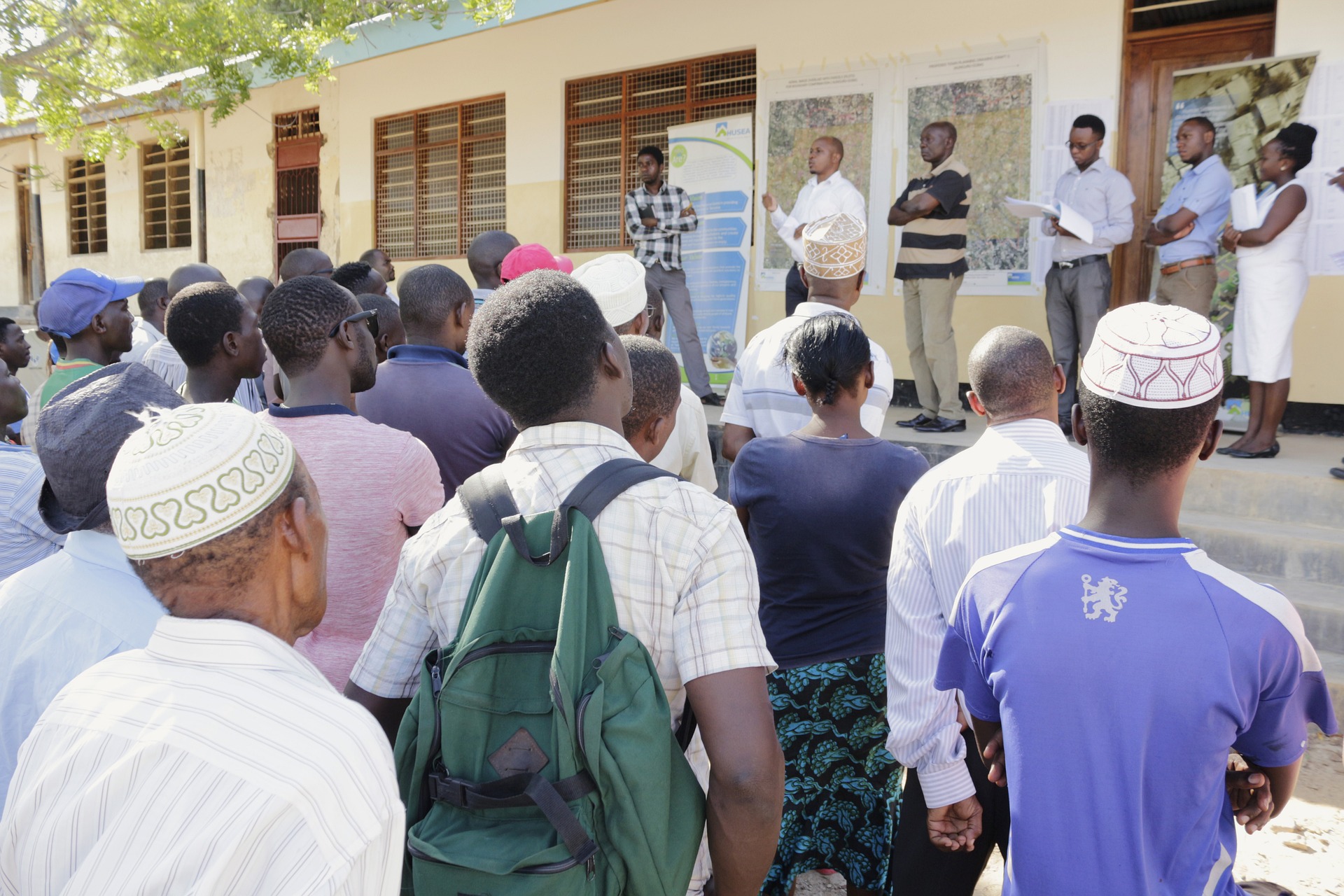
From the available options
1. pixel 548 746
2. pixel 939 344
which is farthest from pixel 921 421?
pixel 548 746

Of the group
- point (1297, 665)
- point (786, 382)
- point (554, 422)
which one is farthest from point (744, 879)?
point (786, 382)

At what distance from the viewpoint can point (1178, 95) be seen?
6.62 meters

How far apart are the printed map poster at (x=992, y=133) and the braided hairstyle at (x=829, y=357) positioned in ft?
16.4

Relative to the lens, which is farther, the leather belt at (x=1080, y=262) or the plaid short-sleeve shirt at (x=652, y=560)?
the leather belt at (x=1080, y=262)

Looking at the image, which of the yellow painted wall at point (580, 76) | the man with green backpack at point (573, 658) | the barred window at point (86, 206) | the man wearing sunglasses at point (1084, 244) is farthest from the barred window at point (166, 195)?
the man with green backpack at point (573, 658)

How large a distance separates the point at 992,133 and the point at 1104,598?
21.1 ft

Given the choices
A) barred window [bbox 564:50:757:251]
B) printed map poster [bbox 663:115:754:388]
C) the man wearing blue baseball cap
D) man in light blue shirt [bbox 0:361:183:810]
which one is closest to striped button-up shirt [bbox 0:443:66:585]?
man in light blue shirt [bbox 0:361:183:810]

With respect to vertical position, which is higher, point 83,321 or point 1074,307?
point 1074,307

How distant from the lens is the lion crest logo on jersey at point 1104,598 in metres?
1.51

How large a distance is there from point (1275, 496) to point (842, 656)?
3.58m

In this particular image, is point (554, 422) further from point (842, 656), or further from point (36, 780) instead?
point (842, 656)

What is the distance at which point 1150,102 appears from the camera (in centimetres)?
684

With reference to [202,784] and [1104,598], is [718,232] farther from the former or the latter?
[202,784]

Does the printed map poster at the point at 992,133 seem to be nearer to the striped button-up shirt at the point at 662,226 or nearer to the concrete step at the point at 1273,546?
the striped button-up shirt at the point at 662,226
